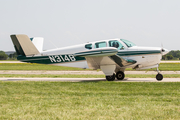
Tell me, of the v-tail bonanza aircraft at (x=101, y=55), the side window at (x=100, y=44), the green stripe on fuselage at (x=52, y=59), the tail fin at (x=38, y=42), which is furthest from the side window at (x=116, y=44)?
the tail fin at (x=38, y=42)

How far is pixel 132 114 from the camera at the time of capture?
5.48 meters

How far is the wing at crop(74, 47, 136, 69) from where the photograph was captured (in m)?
13.1

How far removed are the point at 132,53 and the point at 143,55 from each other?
74 cm

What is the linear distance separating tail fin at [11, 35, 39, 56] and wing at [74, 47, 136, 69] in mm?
4271

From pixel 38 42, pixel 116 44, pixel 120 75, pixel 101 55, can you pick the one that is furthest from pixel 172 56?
pixel 101 55

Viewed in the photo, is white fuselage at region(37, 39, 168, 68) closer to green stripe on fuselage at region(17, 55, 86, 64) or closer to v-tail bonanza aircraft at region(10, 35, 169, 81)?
v-tail bonanza aircraft at region(10, 35, 169, 81)

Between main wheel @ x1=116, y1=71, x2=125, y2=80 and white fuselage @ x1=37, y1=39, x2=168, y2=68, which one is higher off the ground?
white fuselage @ x1=37, y1=39, x2=168, y2=68

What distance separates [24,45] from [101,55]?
614cm

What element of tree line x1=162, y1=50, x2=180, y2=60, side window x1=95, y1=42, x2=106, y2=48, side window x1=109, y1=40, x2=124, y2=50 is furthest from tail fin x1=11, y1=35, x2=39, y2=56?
tree line x1=162, y1=50, x2=180, y2=60

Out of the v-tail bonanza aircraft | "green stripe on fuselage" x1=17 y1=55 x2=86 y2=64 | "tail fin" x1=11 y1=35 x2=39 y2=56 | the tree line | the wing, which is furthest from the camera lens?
the tree line

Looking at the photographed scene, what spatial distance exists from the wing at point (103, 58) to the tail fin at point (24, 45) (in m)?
4.27

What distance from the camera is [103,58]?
14.0 metres

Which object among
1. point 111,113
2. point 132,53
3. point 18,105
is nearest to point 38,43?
point 132,53

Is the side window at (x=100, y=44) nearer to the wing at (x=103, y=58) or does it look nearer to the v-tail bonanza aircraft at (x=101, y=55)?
the v-tail bonanza aircraft at (x=101, y=55)
